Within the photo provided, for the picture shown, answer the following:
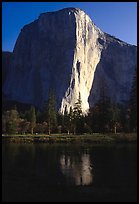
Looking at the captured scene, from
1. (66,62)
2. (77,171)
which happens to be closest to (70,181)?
(77,171)

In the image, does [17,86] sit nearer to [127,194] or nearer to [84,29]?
[84,29]

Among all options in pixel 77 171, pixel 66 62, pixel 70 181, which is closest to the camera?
pixel 70 181

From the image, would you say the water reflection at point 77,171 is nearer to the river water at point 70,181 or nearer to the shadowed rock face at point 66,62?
the river water at point 70,181

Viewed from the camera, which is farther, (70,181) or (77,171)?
(77,171)

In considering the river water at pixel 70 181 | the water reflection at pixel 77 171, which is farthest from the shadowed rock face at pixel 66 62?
the river water at pixel 70 181

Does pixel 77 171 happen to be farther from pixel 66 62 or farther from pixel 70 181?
pixel 66 62

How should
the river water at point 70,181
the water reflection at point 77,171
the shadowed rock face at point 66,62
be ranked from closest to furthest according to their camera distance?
the river water at point 70,181, the water reflection at point 77,171, the shadowed rock face at point 66,62

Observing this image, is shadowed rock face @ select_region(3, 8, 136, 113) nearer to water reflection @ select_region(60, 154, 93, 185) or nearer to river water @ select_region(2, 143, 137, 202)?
water reflection @ select_region(60, 154, 93, 185)

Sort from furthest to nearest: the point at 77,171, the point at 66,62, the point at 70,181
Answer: the point at 66,62
the point at 77,171
the point at 70,181

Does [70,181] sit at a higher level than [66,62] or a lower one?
lower
